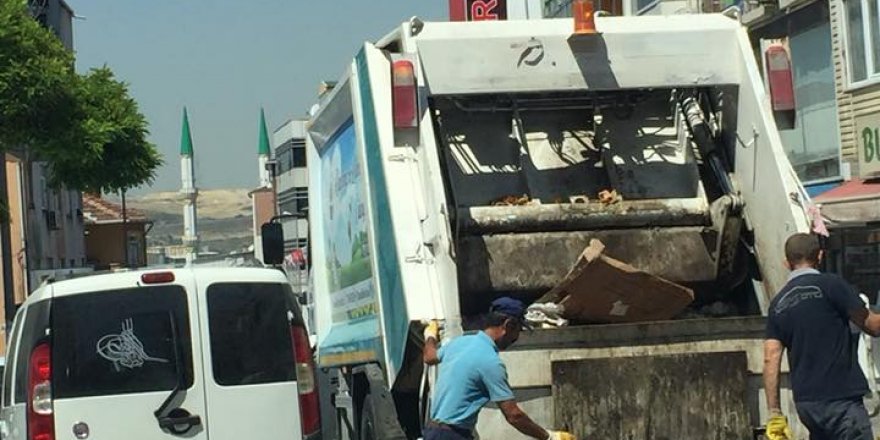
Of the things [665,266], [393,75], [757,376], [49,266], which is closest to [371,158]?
[393,75]

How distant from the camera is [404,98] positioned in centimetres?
735

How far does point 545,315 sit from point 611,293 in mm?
351

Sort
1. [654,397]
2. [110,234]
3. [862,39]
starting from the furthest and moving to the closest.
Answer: [110,234], [862,39], [654,397]

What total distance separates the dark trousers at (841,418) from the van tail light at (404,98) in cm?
257

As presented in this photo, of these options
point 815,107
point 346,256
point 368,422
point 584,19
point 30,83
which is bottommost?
point 368,422

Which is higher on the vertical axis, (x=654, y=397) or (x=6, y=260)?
(x=6, y=260)

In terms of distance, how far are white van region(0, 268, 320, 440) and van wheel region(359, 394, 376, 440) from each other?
15.1 inches

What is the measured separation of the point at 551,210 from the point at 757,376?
159cm

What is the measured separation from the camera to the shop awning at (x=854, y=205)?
54.8 feet

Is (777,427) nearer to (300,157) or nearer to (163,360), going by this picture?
(163,360)

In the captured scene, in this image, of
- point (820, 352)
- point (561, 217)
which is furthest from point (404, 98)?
point (820, 352)

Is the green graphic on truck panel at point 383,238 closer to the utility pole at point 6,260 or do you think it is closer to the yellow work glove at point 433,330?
the yellow work glove at point 433,330

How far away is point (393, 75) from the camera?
24.3 ft

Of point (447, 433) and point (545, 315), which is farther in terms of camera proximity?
point (545, 315)
